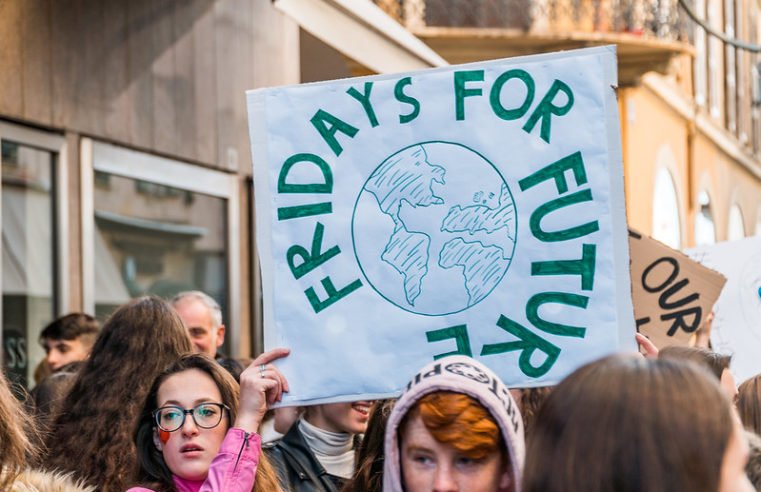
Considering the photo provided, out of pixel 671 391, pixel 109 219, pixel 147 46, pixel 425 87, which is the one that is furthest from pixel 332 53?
pixel 671 391

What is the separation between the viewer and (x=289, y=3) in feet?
26.4

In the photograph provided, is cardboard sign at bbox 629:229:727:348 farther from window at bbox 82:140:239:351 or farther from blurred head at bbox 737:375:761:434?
window at bbox 82:140:239:351

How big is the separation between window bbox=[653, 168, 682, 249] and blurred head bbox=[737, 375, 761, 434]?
1540 centimetres

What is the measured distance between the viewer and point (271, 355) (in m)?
3.28

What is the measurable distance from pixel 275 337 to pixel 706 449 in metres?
1.61

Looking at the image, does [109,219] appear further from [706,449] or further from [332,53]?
[706,449]

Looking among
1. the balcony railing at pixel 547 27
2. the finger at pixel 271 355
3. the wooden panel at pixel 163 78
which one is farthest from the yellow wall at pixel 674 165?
the finger at pixel 271 355

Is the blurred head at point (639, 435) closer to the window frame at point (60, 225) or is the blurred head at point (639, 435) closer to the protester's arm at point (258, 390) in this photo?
the protester's arm at point (258, 390)

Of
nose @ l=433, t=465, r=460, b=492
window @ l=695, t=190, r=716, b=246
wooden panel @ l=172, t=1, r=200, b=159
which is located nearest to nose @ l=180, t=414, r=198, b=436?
nose @ l=433, t=465, r=460, b=492

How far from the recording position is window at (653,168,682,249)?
19.6 m

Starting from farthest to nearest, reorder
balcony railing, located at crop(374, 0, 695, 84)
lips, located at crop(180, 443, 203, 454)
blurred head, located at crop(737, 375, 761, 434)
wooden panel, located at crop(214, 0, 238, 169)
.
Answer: balcony railing, located at crop(374, 0, 695, 84) < wooden panel, located at crop(214, 0, 238, 169) < blurred head, located at crop(737, 375, 761, 434) < lips, located at crop(180, 443, 203, 454)

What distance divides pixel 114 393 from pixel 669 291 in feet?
7.92

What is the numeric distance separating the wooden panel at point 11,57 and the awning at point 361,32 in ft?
5.24

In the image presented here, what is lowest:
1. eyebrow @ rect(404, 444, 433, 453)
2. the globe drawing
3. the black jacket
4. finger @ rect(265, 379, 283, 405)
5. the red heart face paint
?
the black jacket
